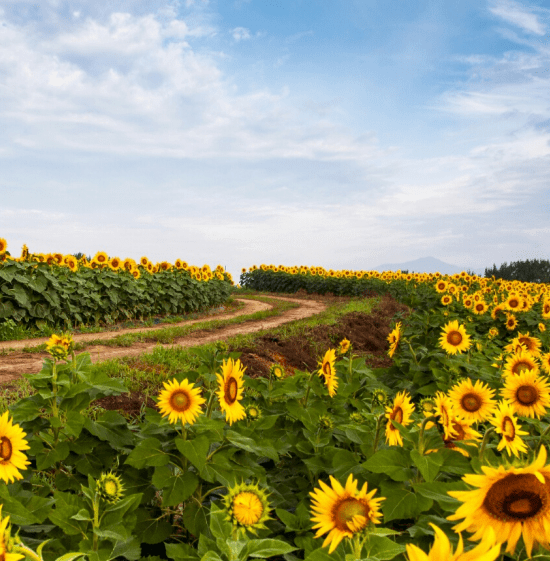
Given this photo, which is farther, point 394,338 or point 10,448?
point 394,338

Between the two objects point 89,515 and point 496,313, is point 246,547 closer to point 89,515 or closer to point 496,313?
point 89,515

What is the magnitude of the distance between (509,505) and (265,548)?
0.64m

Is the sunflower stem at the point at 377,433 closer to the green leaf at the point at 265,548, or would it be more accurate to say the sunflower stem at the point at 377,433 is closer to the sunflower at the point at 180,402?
the sunflower at the point at 180,402

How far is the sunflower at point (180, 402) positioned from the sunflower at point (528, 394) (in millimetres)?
1848

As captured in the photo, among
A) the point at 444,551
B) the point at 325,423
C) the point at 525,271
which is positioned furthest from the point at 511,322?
the point at 525,271

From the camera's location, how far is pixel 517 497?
41.3 inches

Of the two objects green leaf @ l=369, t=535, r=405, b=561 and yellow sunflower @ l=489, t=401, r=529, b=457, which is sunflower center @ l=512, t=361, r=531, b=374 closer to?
yellow sunflower @ l=489, t=401, r=529, b=457

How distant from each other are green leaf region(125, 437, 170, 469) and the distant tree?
40.0 m

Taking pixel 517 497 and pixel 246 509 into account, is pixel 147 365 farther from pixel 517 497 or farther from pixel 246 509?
pixel 517 497

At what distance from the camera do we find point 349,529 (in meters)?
1.27

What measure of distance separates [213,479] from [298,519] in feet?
1.29

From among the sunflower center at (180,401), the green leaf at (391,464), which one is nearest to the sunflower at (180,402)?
the sunflower center at (180,401)

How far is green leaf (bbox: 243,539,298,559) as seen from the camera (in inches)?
49.9

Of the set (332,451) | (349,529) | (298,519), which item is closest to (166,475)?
(298,519)
